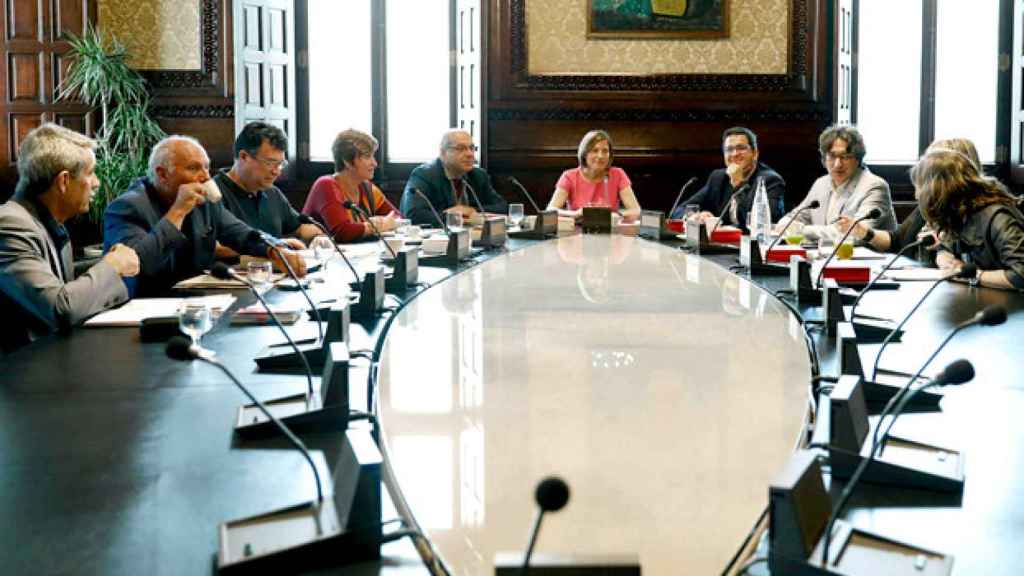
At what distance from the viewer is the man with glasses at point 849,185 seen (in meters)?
5.90

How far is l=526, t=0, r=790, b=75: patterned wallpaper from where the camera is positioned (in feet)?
26.8

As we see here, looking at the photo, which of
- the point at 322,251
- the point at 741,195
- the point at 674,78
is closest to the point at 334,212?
the point at 322,251

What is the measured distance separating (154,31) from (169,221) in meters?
4.01

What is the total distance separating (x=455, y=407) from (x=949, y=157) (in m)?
2.70

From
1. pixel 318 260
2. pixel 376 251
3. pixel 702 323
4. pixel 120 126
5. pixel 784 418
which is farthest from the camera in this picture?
pixel 120 126

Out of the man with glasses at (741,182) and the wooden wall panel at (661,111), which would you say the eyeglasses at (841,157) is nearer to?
the man with glasses at (741,182)

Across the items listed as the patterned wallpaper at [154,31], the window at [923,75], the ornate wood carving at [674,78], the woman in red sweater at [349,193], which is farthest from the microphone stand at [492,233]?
the window at [923,75]

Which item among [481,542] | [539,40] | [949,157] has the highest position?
[539,40]

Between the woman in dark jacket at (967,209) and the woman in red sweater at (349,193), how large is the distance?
2.68 m

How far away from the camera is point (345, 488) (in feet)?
4.87

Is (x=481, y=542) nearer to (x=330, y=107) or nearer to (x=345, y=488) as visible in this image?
(x=345, y=488)

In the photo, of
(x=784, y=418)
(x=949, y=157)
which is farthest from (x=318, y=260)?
(x=784, y=418)

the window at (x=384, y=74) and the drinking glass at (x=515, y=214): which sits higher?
the window at (x=384, y=74)

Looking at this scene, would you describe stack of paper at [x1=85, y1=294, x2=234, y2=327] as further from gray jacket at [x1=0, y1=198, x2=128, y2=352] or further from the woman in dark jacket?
the woman in dark jacket
